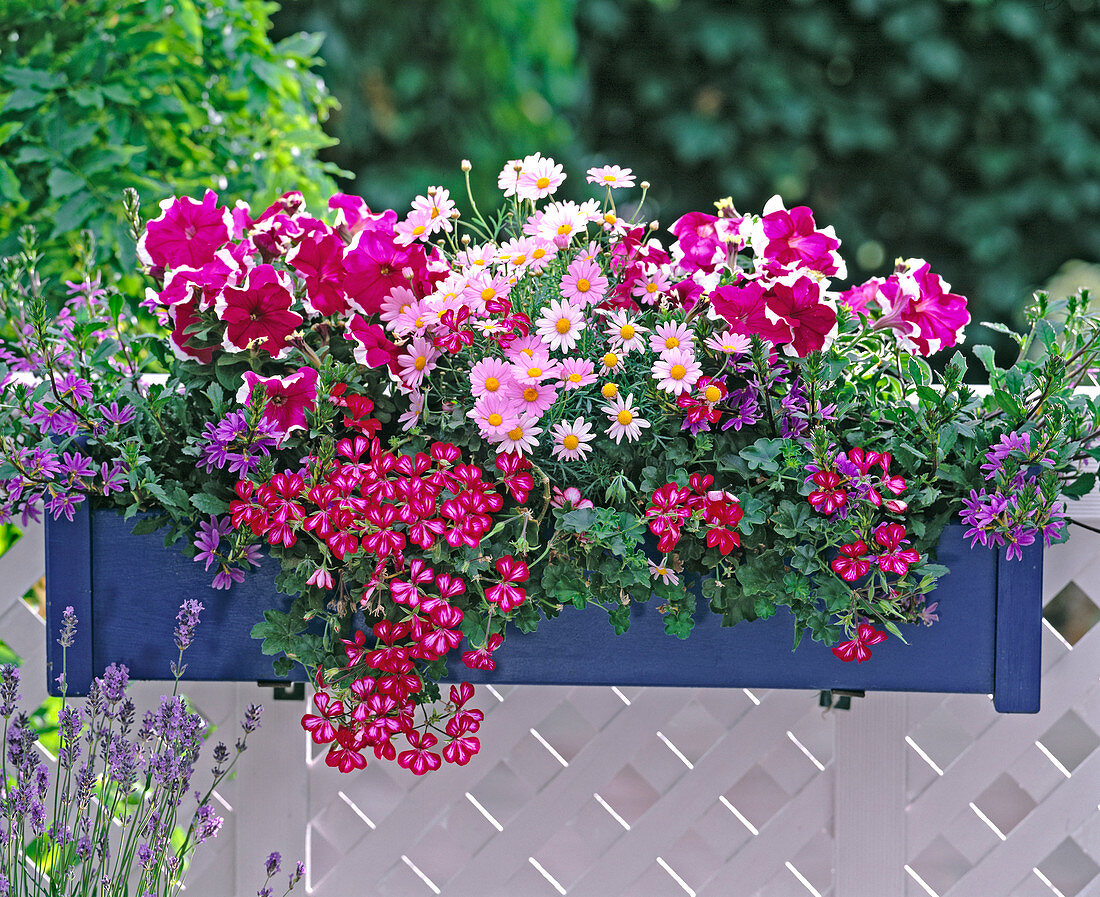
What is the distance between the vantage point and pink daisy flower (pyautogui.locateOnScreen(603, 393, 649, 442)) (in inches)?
29.5

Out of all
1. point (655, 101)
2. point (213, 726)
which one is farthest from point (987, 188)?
point (213, 726)

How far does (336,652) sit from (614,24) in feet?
6.97

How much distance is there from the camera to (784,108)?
8.14 ft

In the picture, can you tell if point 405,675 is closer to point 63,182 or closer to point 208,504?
point 208,504

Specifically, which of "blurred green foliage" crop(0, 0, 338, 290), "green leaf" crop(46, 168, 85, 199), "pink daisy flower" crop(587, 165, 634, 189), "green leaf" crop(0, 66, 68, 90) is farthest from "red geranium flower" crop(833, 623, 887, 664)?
"green leaf" crop(0, 66, 68, 90)

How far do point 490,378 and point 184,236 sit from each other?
0.30 metres

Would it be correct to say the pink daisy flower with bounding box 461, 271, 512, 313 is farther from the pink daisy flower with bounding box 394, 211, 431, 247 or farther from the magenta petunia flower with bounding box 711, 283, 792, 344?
the magenta petunia flower with bounding box 711, 283, 792, 344

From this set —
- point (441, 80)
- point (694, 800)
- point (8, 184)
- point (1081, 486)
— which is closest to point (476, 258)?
point (1081, 486)

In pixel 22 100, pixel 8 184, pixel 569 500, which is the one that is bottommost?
pixel 569 500

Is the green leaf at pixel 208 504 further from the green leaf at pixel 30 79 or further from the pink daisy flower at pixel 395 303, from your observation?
the green leaf at pixel 30 79

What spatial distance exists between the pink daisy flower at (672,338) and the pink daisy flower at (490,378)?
117mm

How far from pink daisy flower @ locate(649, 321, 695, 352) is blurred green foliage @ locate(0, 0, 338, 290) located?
0.80 metres

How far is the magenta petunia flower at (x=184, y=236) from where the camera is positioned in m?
0.82

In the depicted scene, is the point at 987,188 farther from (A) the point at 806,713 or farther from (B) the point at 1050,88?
(A) the point at 806,713
